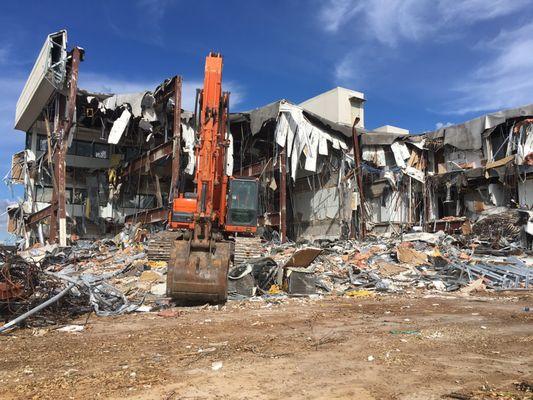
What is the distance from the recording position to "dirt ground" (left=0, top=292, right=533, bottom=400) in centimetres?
443

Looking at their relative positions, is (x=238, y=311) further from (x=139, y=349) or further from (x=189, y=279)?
(x=139, y=349)

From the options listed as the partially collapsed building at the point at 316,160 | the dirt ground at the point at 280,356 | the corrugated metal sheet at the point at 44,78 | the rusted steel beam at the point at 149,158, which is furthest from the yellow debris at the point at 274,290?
the corrugated metal sheet at the point at 44,78

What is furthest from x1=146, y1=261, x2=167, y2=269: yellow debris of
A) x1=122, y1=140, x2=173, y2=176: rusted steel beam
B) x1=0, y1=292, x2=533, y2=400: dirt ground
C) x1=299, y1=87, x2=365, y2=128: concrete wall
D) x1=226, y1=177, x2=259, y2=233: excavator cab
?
x1=299, y1=87, x2=365, y2=128: concrete wall

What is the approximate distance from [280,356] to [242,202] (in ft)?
20.9

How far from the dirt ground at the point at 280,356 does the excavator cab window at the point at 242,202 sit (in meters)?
2.88

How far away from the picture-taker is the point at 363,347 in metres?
6.19

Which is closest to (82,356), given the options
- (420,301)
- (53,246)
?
(420,301)

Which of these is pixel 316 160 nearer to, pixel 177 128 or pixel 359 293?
pixel 177 128

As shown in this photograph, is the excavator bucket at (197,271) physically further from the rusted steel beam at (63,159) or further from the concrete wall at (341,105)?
the concrete wall at (341,105)

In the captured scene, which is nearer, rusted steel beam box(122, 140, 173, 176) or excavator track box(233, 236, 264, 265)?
excavator track box(233, 236, 264, 265)

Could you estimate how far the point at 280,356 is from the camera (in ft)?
18.9

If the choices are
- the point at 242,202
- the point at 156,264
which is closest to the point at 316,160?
the point at 156,264

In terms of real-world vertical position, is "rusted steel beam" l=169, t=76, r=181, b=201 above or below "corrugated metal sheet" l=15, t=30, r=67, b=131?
below

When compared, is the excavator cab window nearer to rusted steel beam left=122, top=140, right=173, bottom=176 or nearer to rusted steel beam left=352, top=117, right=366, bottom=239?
rusted steel beam left=352, top=117, right=366, bottom=239
